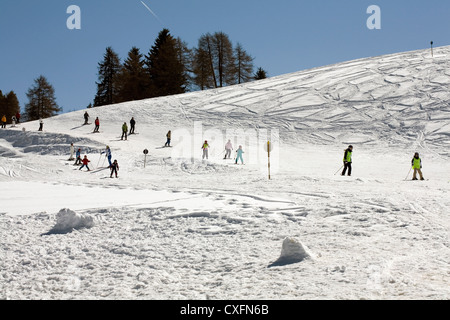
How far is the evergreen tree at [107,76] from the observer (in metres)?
62.9

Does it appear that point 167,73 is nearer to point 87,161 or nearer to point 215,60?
point 215,60

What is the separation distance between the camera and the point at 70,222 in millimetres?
8477

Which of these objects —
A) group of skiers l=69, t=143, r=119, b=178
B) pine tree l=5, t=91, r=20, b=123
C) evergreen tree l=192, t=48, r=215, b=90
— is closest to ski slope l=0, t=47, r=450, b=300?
group of skiers l=69, t=143, r=119, b=178

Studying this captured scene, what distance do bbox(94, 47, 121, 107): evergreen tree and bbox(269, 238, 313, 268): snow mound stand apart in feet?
196

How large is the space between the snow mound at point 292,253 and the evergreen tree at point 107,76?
196ft

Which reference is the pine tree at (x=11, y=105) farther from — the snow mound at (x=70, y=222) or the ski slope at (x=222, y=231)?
the snow mound at (x=70, y=222)

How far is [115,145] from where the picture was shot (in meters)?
28.9

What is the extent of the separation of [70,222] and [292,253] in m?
4.67

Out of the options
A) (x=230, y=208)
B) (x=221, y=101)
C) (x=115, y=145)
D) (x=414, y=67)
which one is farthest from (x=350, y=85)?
(x=230, y=208)
